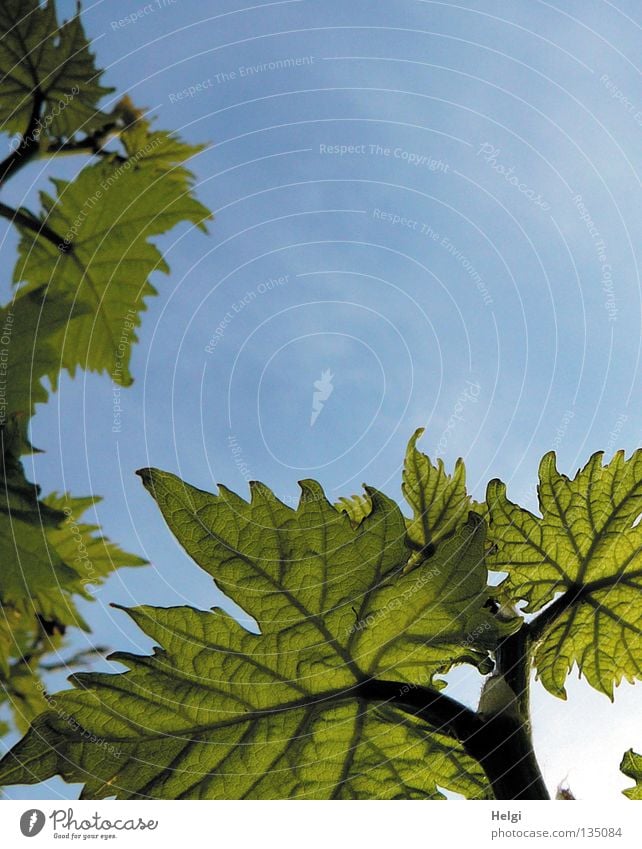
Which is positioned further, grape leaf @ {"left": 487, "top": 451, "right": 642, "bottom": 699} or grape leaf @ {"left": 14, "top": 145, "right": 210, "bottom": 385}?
grape leaf @ {"left": 14, "top": 145, "right": 210, "bottom": 385}

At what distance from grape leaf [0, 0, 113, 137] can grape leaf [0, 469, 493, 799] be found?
345 millimetres

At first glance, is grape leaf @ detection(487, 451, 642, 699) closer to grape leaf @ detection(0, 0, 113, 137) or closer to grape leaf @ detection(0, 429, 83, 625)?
grape leaf @ detection(0, 429, 83, 625)

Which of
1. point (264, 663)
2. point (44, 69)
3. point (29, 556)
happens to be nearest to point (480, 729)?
point (264, 663)

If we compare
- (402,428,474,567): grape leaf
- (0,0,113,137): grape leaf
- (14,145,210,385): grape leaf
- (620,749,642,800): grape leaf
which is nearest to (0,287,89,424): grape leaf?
(14,145,210,385): grape leaf

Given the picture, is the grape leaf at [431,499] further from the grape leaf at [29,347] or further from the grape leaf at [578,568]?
the grape leaf at [29,347]

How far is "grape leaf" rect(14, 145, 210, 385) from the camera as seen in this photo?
50 centimetres

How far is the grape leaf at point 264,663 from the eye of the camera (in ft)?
1.03

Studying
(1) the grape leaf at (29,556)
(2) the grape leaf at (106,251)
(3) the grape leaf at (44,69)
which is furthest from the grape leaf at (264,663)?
(3) the grape leaf at (44,69)

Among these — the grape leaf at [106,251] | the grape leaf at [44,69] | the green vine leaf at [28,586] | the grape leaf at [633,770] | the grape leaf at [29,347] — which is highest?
the grape leaf at [44,69]

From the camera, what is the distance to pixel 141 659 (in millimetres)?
322

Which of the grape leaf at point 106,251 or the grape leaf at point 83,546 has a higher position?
the grape leaf at point 106,251

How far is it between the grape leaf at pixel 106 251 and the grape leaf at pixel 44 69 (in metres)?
0.05
